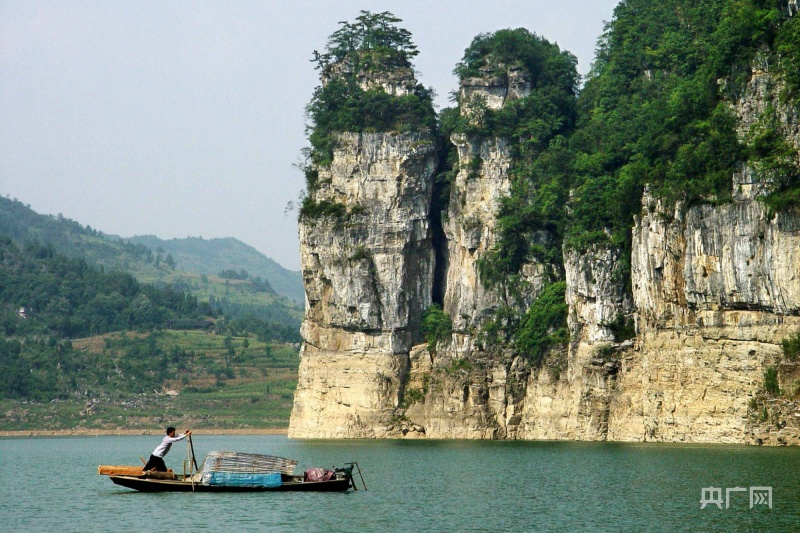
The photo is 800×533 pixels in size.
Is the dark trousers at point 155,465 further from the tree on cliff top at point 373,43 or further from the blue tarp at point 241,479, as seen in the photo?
the tree on cliff top at point 373,43

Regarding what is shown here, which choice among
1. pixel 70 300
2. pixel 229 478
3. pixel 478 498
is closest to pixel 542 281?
pixel 478 498

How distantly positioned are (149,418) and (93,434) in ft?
19.9

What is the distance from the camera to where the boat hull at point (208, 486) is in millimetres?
42844

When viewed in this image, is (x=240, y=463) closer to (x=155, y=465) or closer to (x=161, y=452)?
(x=161, y=452)

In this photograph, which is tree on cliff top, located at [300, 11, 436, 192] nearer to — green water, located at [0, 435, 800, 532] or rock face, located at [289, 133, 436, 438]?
rock face, located at [289, 133, 436, 438]

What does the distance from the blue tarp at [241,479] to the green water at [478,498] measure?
1.41 feet

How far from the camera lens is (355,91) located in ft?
298

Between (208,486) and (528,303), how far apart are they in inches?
1713

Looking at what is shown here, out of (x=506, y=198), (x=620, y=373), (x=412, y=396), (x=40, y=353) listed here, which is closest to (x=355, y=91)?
(x=506, y=198)

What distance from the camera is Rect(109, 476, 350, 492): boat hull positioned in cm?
4284

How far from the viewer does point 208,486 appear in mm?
42969

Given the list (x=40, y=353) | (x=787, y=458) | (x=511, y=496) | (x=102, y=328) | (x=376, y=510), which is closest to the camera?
(x=376, y=510)

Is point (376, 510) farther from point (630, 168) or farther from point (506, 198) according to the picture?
point (506, 198)

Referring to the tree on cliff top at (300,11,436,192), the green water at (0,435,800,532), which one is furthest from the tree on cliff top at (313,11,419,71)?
the green water at (0,435,800,532)
